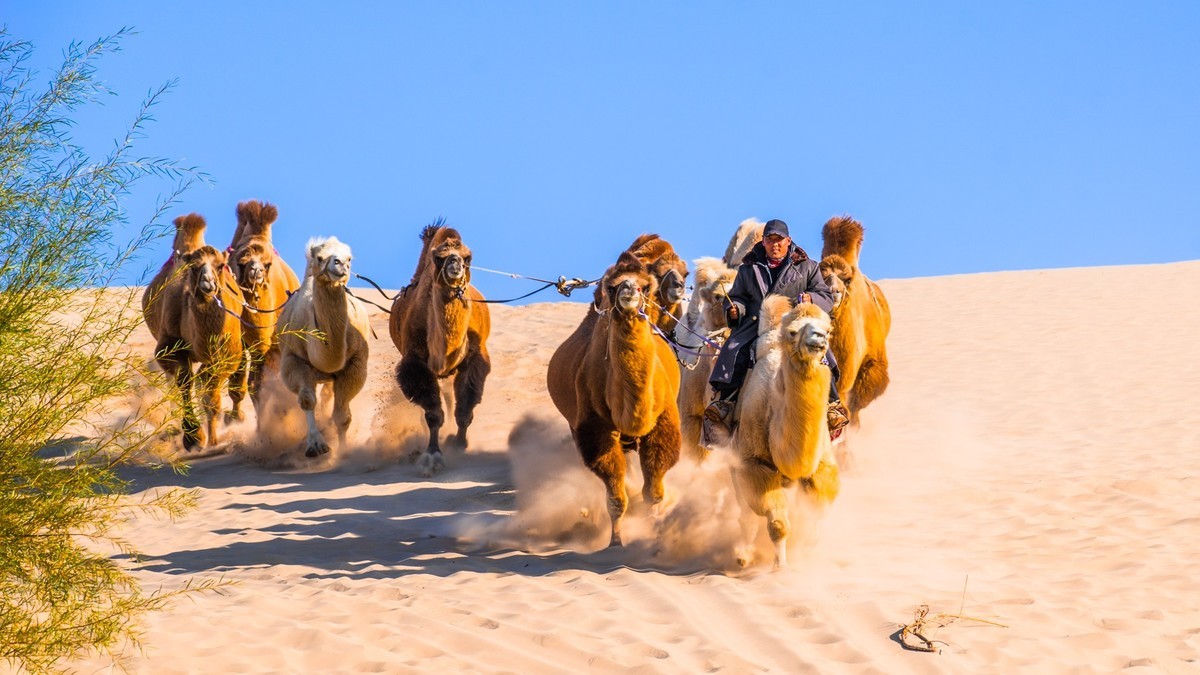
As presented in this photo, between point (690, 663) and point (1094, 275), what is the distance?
26657mm

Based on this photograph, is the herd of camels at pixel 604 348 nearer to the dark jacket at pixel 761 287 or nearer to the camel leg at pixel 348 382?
the camel leg at pixel 348 382

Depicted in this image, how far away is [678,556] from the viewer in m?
9.33

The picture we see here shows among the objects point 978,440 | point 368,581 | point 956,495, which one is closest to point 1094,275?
point 978,440

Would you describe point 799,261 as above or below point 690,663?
above

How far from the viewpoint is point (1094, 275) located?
31.6m

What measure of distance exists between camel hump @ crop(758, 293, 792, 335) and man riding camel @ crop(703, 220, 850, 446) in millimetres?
131

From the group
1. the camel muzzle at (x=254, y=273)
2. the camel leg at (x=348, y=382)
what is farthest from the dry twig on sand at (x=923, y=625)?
the camel muzzle at (x=254, y=273)

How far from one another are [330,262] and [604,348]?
4.15 metres

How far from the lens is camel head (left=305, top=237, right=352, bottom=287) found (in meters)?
12.8

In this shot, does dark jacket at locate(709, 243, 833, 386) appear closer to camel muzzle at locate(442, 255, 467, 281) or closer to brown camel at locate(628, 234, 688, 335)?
brown camel at locate(628, 234, 688, 335)

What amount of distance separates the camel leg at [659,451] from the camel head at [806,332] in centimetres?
149

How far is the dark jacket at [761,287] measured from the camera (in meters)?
9.49

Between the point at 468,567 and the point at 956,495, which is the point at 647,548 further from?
the point at 956,495

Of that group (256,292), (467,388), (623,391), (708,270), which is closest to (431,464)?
(467,388)
